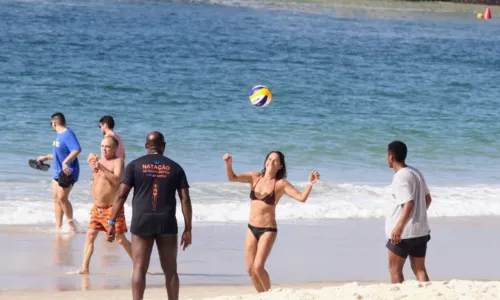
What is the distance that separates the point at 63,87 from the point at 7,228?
52.3 feet

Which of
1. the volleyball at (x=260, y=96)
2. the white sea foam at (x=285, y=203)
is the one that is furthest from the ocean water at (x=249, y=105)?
the volleyball at (x=260, y=96)

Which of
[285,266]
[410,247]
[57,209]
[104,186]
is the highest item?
[104,186]

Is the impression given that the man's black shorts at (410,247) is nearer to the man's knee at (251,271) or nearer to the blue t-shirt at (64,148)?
the man's knee at (251,271)

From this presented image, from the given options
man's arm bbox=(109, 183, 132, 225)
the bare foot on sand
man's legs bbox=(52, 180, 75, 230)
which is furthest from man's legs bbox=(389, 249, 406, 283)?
man's legs bbox=(52, 180, 75, 230)

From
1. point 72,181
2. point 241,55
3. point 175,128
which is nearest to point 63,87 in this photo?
point 175,128

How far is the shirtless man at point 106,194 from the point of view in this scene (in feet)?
31.7

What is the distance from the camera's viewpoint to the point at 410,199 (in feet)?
→ 26.6

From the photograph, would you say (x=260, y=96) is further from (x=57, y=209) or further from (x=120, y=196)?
(x=120, y=196)

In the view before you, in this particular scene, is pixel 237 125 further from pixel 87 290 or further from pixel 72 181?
pixel 87 290

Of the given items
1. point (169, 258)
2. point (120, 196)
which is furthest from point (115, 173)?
point (169, 258)

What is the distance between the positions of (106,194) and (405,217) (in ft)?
10.3

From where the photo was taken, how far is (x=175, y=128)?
74.2 feet

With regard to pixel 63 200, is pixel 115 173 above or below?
above

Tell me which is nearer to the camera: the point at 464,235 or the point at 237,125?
the point at 464,235
